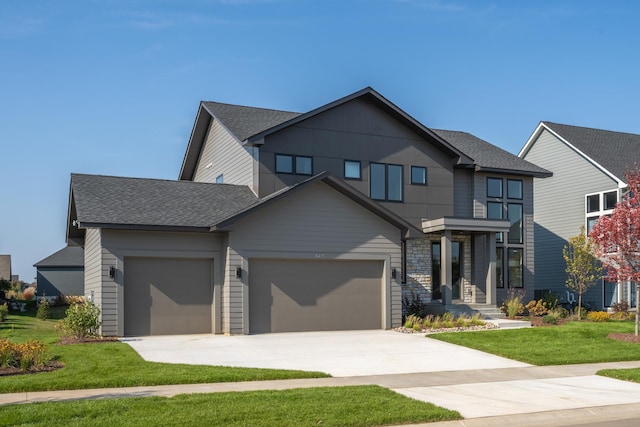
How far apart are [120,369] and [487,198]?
65.4 feet

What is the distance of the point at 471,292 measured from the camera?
29000mm

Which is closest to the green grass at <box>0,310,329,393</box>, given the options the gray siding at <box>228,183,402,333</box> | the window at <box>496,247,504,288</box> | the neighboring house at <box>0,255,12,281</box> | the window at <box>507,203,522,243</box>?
the gray siding at <box>228,183,402,333</box>

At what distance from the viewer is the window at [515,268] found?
3081 cm

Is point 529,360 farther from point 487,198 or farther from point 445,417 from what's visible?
point 487,198

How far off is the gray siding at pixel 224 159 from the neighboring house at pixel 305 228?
9cm

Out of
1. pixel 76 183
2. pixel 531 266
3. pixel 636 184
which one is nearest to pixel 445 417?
pixel 636 184

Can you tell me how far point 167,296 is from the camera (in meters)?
22.0

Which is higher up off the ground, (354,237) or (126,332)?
(354,237)

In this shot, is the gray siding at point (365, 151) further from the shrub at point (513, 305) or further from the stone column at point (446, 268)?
the shrub at point (513, 305)

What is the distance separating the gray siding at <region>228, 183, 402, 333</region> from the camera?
22.2 m

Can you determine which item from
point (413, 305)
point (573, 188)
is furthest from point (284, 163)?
point (573, 188)

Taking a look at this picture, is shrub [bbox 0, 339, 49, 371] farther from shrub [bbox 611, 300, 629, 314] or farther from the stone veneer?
shrub [bbox 611, 300, 629, 314]

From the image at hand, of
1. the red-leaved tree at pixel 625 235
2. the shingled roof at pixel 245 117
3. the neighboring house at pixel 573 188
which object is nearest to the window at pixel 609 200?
the neighboring house at pixel 573 188

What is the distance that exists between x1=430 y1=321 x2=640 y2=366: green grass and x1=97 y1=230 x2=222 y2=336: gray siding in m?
8.38
